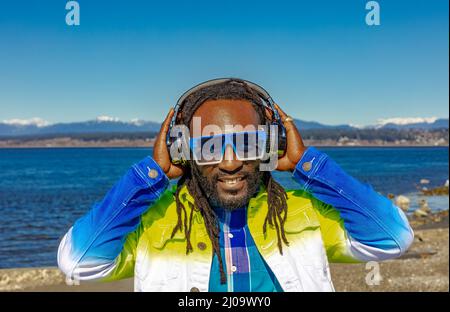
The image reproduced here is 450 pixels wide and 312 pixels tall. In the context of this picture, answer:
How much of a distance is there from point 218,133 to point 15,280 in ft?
38.6

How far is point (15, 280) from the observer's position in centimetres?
1284

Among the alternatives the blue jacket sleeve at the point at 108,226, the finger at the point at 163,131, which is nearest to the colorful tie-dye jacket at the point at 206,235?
the blue jacket sleeve at the point at 108,226

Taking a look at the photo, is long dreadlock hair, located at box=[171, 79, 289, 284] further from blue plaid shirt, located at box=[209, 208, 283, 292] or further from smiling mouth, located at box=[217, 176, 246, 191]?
smiling mouth, located at box=[217, 176, 246, 191]

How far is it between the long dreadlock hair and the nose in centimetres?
26

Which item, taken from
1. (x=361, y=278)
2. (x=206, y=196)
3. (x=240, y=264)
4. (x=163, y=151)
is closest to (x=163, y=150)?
(x=163, y=151)

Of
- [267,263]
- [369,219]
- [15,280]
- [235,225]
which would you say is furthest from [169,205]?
[15,280]

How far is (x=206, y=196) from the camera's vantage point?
119 inches

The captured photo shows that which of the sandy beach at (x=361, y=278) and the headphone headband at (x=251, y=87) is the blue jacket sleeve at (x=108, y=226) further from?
the sandy beach at (x=361, y=278)

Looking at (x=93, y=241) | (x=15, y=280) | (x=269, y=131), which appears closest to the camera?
(x=93, y=241)

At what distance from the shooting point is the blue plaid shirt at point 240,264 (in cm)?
279

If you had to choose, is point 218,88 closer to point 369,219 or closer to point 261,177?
point 261,177

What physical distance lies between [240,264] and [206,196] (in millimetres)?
459

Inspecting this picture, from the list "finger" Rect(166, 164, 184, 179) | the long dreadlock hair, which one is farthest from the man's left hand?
"finger" Rect(166, 164, 184, 179)

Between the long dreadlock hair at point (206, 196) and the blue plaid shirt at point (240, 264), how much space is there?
0.06m
